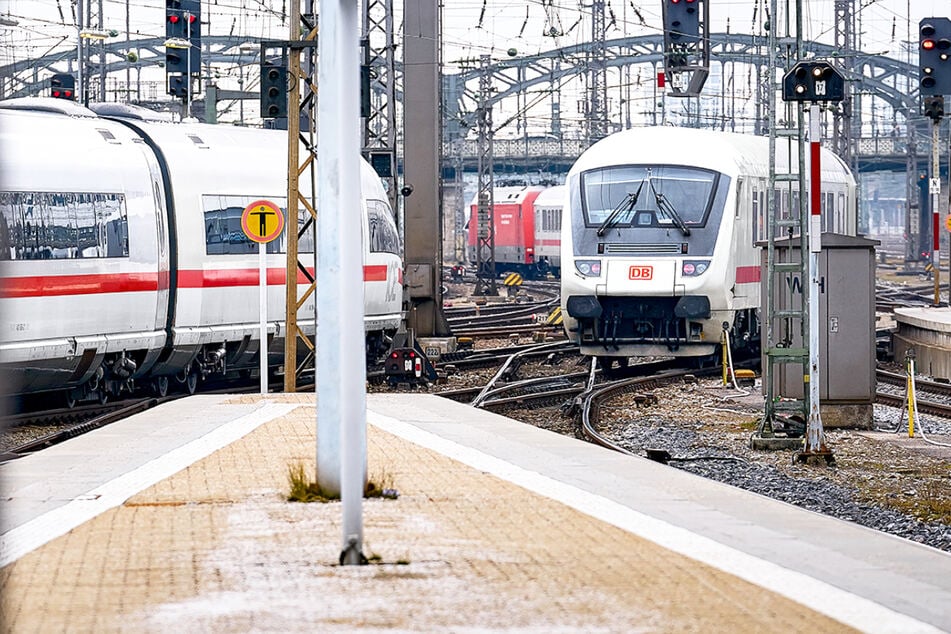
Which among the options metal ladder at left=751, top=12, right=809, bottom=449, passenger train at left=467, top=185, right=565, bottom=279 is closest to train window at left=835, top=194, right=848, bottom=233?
metal ladder at left=751, top=12, right=809, bottom=449

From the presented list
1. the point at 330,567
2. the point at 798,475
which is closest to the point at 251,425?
the point at 798,475

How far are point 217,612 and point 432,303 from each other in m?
21.1

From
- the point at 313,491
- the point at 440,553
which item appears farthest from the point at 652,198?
the point at 440,553

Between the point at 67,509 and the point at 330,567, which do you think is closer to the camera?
the point at 330,567

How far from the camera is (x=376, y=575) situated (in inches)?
253

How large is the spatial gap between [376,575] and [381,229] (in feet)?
59.5

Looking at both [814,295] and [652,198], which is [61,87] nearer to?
[652,198]

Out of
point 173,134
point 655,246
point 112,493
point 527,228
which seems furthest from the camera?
point 527,228

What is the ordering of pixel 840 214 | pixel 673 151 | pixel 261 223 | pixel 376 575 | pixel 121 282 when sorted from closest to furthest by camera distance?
pixel 376 575 < pixel 261 223 < pixel 121 282 < pixel 673 151 < pixel 840 214

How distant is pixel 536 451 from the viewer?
11.7 meters

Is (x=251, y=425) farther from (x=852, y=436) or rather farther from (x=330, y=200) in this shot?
(x=852, y=436)

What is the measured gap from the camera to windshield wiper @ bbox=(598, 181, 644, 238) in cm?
2175

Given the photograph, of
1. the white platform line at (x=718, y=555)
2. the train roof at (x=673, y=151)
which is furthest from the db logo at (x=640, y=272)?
the white platform line at (x=718, y=555)

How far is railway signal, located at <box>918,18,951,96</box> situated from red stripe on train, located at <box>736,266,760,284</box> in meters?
5.81
